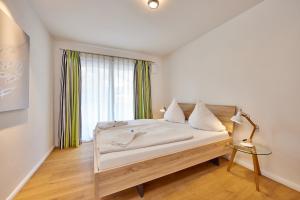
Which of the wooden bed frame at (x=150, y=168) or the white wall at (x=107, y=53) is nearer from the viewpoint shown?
the wooden bed frame at (x=150, y=168)

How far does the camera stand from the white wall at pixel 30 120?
56.9 inches

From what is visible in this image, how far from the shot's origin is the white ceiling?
2.00m

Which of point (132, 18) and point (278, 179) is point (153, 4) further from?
point (278, 179)

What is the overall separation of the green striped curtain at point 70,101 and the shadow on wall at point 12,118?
1221 millimetres

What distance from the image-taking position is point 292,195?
5.29 feet

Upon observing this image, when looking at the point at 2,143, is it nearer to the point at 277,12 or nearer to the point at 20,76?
the point at 20,76

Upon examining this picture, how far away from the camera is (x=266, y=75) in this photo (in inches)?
77.9

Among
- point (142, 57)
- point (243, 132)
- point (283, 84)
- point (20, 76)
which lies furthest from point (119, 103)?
point (283, 84)

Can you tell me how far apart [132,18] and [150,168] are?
2.30 m

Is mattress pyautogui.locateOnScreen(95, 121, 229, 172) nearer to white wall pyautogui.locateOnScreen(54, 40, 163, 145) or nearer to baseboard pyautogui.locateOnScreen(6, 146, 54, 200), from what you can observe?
baseboard pyautogui.locateOnScreen(6, 146, 54, 200)

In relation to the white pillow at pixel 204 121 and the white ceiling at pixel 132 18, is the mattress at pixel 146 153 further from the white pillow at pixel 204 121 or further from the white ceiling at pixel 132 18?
the white ceiling at pixel 132 18

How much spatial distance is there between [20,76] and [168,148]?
1961 mm

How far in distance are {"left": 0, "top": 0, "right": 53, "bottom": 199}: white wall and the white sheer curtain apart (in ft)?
2.26

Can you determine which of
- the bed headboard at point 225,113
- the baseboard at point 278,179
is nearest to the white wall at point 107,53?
the bed headboard at point 225,113
